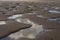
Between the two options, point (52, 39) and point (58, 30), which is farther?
point (58, 30)

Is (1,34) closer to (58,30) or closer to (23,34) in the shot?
(23,34)

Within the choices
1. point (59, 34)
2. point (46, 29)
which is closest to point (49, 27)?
point (46, 29)

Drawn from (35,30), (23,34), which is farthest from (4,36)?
(35,30)

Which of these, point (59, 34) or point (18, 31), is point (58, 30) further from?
point (18, 31)

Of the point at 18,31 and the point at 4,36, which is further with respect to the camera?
the point at 18,31

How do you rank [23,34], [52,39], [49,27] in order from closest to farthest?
[52,39] → [23,34] → [49,27]

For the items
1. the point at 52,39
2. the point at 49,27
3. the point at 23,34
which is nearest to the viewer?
the point at 52,39

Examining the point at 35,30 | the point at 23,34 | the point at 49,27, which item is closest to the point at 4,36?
the point at 23,34

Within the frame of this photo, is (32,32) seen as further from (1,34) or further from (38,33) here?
(1,34)
